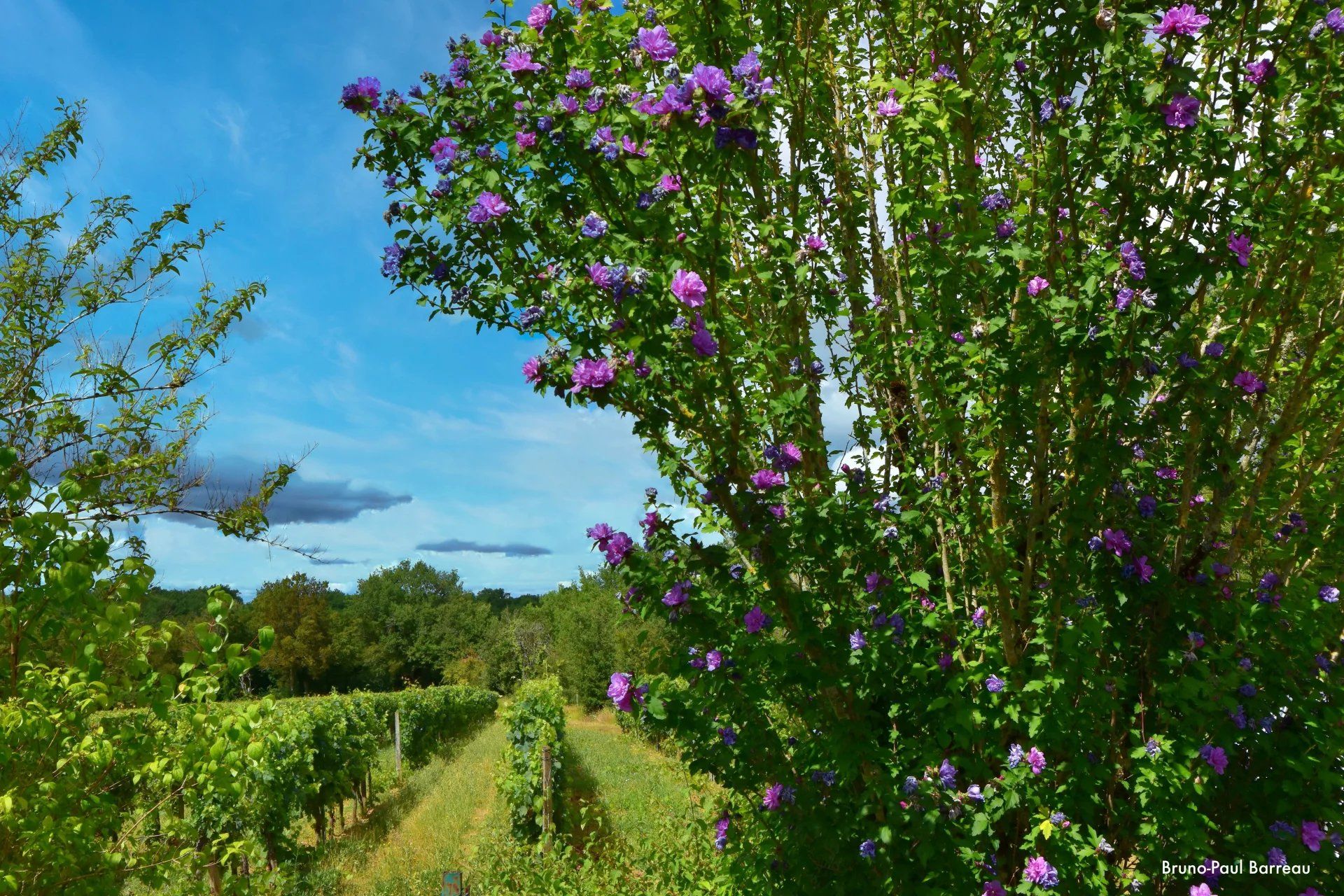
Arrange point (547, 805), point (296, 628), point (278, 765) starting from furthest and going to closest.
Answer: point (296, 628), point (278, 765), point (547, 805)

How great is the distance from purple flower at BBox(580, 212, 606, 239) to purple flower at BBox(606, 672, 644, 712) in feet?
5.42

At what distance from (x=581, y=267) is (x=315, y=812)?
13.5 metres

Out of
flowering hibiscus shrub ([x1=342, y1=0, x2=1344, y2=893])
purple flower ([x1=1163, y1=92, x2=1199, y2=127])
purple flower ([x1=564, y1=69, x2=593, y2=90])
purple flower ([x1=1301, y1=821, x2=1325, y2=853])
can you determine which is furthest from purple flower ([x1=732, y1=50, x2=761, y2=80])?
purple flower ([x1=1301, y1=821, x2=1325, y2=853])

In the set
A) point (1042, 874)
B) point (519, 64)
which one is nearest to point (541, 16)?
point (519, 64)

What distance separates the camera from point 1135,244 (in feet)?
9.47

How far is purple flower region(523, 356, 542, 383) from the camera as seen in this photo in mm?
2602

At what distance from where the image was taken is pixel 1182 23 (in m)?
2.50

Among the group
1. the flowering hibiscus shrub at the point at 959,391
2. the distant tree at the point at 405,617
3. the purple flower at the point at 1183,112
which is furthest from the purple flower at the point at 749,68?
the distant tree at the point at 405,617

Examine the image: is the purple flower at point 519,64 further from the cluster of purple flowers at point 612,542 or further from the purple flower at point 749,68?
the cluster of purple flowers at point 612,542

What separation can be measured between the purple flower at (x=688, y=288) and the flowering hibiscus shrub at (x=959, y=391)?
1 centimetres

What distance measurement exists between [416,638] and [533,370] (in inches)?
2319

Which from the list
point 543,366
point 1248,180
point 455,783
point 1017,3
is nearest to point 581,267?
point 543,366

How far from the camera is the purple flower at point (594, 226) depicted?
245 cm

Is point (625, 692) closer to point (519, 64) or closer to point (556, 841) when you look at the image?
point (519, 64)
